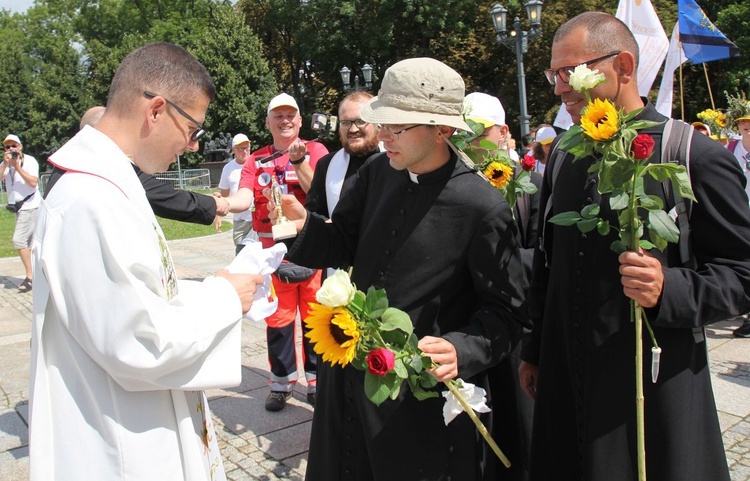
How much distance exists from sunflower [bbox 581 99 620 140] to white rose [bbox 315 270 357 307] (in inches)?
34.5

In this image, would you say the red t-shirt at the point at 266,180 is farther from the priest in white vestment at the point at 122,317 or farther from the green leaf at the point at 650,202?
the green leaf at the point at 650,202

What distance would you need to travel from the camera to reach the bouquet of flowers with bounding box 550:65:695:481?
1866 mm

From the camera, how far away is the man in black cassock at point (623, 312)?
1996mm

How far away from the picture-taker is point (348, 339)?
1933 millimetres

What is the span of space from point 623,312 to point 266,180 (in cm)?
311

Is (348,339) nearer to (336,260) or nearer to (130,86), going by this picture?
(336,260)

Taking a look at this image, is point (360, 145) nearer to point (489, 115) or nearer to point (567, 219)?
point (489, 115)

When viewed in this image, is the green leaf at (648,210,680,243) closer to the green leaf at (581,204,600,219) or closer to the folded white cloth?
the green leaf at (581,204,600,219)

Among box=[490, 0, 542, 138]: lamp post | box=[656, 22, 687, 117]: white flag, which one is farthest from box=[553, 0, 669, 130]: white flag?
box=[490, 0, 542, 138]: lamp post

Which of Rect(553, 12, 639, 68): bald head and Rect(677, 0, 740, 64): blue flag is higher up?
Rect(553, 12, 639, 68): bald head

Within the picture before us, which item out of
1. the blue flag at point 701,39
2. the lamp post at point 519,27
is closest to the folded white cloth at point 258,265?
the blue flag at point 701,39

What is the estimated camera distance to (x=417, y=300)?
230 centimetres

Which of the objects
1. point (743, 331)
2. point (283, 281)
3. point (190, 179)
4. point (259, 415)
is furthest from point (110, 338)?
point (190, 179)

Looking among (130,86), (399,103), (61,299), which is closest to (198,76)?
(130,86)
